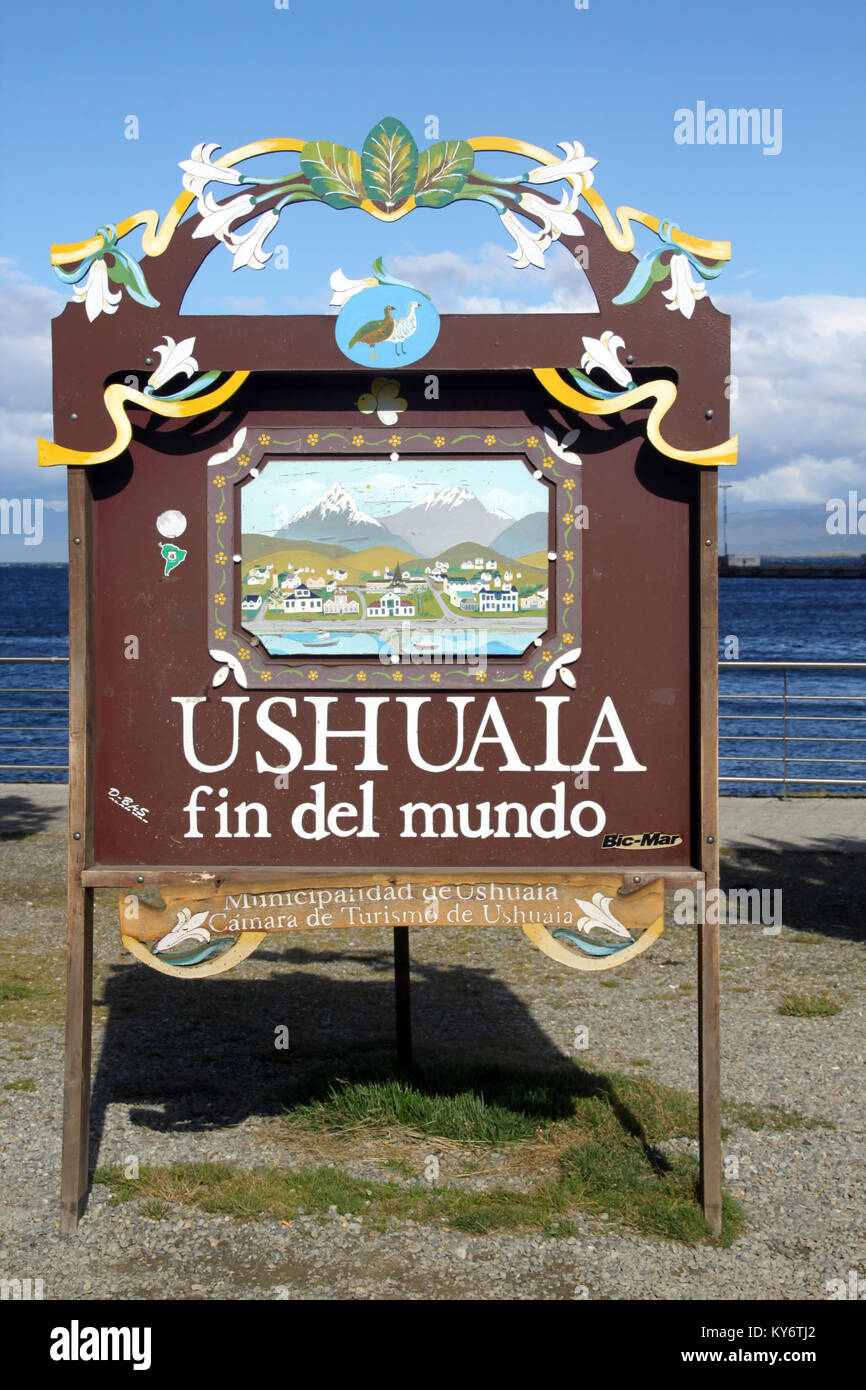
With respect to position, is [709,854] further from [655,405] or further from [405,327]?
[405,327]

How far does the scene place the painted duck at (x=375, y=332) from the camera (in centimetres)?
463

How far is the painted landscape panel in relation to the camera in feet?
15.5

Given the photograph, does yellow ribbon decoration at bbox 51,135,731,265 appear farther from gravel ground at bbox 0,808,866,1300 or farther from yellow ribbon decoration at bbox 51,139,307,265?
gravel ground at bbox 0,808,866,1300

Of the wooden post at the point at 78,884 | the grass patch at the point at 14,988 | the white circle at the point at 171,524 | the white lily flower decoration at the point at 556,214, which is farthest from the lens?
the grass patch at the point at 14,988

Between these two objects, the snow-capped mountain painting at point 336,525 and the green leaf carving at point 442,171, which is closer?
the green leaf carving at point 442,171

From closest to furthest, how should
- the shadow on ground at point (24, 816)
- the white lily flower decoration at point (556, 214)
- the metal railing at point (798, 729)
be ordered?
the white lily flower decoration at point (556, 214) < the shadow on ground at point (24, 816) < the metal railing at point (798, 729)

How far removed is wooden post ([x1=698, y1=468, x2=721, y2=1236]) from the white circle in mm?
1976

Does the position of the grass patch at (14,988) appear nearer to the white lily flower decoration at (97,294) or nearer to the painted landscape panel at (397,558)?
the painted landscape panel at (397,558)

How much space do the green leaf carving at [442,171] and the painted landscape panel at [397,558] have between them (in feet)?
3.12

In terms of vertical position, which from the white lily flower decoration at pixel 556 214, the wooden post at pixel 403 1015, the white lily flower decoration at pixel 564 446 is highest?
the white lily flower decoration at pixel 556 214

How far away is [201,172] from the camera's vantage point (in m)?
4.61

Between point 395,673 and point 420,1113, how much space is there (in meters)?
2.09

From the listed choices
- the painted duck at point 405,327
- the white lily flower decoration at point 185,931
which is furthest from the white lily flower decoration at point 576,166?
the white lily flower decoration at point 185,931

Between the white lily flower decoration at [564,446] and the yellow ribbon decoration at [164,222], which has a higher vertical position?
the yellow ribbon decoration at [164,222]
